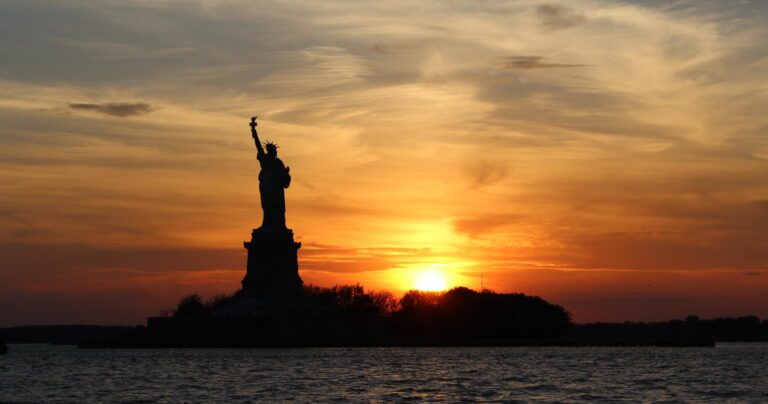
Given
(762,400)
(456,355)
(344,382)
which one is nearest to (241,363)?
(344,382)

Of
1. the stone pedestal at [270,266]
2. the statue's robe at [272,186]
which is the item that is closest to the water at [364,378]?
the stone pedestal at [270,266]

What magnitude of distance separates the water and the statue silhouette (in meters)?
9.70

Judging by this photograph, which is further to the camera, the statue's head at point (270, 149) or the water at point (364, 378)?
the statue's head at point (270, 149)

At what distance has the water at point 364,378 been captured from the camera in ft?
168

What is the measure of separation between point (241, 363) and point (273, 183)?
21.9 meters

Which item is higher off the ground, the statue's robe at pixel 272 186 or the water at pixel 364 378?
the statue's robe at pixel 272 186

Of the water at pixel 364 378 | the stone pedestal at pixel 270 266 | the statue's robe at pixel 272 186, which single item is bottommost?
the water at pixel 364 378

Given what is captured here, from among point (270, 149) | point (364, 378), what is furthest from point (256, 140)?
point (364, 378)

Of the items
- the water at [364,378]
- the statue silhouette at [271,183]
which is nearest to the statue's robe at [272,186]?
the statue silhouette at [271,183]

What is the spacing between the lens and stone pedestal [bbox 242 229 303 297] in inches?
3612

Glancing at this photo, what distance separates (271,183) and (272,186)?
22 centimetres

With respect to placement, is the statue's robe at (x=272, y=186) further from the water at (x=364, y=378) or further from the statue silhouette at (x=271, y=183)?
the water at (x=364, y=378)

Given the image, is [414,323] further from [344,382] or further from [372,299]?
[344,382]

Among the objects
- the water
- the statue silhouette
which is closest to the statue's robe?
the statue silhouette
